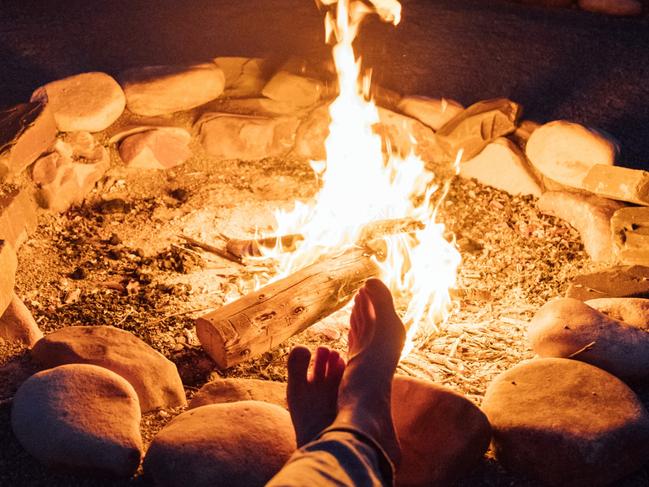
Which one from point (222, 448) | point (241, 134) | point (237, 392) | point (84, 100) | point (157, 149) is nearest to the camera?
point (222, 448)

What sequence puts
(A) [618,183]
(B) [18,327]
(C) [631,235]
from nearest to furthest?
(B) [18,327], (C) [631,235], (A) [618,183]

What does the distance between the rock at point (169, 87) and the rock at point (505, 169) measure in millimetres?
1746

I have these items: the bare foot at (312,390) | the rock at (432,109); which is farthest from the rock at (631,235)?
the bare foot at (312,390)

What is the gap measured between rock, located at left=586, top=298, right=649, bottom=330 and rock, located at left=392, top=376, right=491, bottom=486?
37.8 inches

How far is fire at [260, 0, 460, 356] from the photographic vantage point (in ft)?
10.6

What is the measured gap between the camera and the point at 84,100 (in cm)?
397

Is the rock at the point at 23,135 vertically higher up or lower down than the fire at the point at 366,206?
higher up

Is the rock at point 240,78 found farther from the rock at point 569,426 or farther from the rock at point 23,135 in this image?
the rock at point 569,426

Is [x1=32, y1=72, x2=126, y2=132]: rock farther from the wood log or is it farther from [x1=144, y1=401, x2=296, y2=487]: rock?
[x1=144, y1=401, x2=296, y2=487]: rock

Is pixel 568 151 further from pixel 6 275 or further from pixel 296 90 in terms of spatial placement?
pixel 6 275

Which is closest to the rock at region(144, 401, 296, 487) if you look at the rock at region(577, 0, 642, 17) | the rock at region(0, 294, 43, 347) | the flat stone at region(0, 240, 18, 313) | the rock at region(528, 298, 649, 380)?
the rock at region(0, 294, 43, 347)

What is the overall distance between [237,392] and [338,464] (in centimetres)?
91

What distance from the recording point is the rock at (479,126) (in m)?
3.99

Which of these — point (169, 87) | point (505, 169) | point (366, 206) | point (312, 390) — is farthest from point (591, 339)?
point (169, 87)
